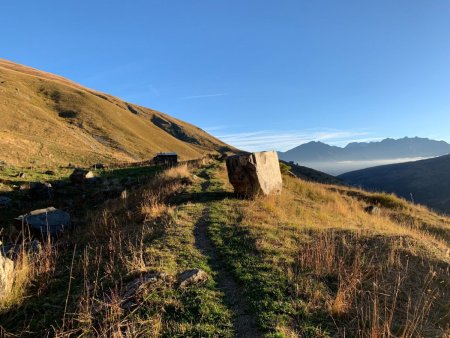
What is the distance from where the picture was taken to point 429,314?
7.18 metres

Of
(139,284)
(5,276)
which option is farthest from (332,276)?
(5,276)

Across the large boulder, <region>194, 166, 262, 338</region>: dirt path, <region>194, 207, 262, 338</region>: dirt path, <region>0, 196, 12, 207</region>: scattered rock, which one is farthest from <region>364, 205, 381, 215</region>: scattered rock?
<region>0, 196, 12, 207</region>: scattered rock

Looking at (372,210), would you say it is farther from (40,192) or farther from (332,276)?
(40,192)

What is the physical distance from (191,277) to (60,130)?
2514 inches

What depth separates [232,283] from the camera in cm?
775

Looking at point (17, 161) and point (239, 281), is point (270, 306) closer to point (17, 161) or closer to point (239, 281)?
point (239, 281)

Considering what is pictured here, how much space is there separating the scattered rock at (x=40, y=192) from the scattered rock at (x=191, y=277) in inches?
599

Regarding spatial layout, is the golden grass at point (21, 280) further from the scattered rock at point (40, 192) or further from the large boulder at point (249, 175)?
the scattered rock at point (40, 192)

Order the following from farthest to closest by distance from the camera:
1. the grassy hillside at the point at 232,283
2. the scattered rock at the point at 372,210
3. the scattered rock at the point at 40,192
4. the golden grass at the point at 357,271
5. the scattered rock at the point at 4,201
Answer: the scattered rock at the point at 372,210 < the scattered rock at the point at 40,192 < the scattered rock at the point at 4,201 < the golden grass at the point at 357,271 < the grassy hillside at the point at 232,283

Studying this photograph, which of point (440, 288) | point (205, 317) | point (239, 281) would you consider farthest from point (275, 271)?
point (440, 288)

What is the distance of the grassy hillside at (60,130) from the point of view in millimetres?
41537

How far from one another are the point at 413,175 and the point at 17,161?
209 m

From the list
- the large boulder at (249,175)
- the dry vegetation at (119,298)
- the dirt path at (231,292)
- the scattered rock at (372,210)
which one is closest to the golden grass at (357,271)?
the dirt path at (231,292)

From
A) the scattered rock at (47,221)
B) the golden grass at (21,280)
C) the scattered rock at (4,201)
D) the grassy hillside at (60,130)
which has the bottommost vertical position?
the golden grass at (21,280)
